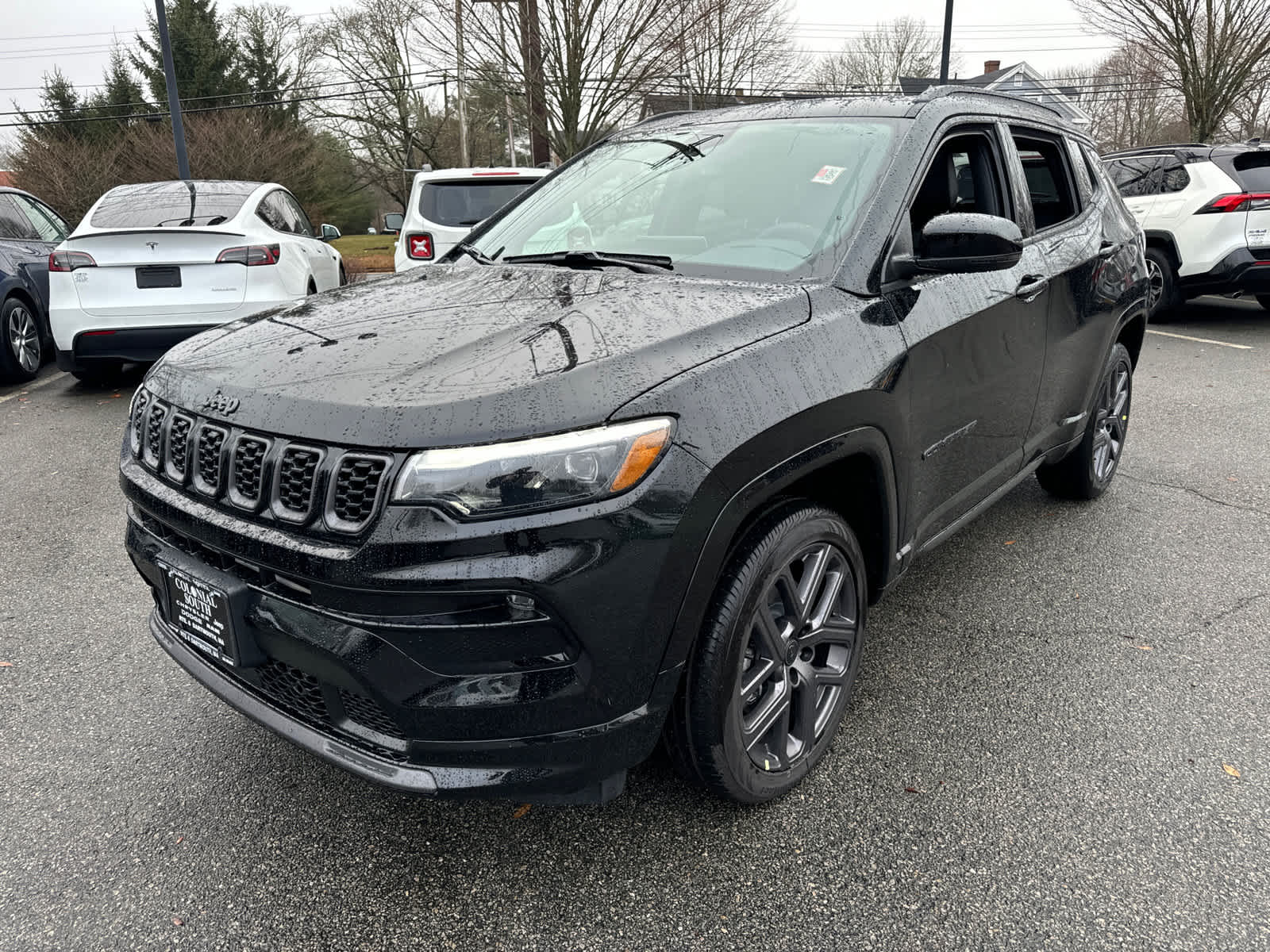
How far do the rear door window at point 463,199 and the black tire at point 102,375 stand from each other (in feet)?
9.65

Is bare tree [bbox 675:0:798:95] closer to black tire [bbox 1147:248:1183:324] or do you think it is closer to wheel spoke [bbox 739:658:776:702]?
black tire [bbox 1147:248:1183:324]

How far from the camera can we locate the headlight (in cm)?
164

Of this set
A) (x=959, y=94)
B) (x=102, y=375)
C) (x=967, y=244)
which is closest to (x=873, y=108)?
(x=959, y=94)

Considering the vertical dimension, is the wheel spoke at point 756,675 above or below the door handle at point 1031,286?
below

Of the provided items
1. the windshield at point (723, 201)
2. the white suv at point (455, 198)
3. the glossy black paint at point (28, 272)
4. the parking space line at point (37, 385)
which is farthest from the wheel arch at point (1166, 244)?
the parking space line at point (37, 385)

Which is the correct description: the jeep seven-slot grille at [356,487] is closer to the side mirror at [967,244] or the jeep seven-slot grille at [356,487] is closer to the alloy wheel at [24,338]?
the side mirror at [967,244]

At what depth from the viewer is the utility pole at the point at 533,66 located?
1501 centimetres

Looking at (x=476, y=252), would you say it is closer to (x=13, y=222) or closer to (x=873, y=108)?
(x=873, y=108)

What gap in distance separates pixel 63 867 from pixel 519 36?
50.6ft

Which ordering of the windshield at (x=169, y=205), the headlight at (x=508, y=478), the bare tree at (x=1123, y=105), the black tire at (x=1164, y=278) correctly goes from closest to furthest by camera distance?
the headlight at (x=508, y=478)
the windshield at (x=169, y=205)
the black tire at (x=1164, y=278)
the bare tree at (x=1123, y=105)

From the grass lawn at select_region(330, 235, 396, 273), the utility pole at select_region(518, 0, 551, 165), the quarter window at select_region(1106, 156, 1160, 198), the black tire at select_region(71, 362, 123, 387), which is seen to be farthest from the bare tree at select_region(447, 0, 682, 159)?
the black tire at select_region(71, 362, 123, 387)

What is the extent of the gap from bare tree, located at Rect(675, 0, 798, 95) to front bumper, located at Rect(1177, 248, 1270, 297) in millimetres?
9502

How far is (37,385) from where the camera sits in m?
7.64

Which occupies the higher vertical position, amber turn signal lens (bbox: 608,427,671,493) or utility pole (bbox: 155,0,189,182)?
utility pole (bbox: 155,0,189,182)
